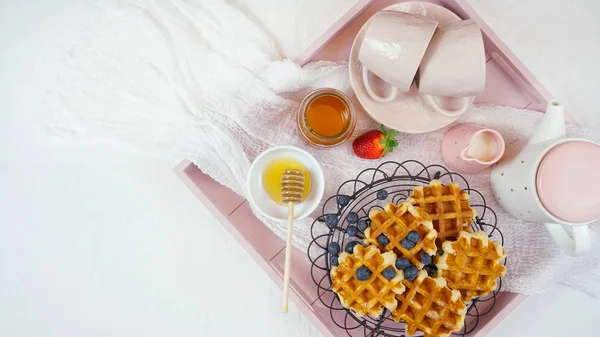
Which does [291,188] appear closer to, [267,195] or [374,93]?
[267,195]

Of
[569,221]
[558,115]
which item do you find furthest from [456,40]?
[569,221]

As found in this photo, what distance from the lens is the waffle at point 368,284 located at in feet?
2.77

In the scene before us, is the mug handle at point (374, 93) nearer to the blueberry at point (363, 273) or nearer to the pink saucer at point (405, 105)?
the pink saucer at point (405, 105)

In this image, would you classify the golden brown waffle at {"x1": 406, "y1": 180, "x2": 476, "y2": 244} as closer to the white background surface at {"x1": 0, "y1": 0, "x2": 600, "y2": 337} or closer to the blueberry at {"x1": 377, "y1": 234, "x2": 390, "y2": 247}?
the blueberry at {"x1": 377, "y1": 234, "x2": 390, "y2": 247}

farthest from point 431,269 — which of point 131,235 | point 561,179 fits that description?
point 131,235

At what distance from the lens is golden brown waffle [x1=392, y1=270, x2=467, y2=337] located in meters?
0.86

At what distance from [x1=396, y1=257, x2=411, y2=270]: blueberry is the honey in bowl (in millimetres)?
230

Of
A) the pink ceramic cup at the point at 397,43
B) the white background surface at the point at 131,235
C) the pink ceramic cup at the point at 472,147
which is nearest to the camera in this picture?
the pink ceramic cup at the point at 397,43

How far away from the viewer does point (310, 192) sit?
37.9 inches

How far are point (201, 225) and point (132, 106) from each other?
1.05 ft

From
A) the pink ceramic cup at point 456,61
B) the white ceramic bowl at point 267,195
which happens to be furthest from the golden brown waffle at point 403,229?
the pink ceramic cup at point 456,61

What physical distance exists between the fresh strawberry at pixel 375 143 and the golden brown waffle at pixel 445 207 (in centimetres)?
11

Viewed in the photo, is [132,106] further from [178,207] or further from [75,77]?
[178,207]

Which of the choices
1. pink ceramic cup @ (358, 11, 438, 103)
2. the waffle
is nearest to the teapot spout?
pink ceramic cup @ (358, 11, 438, 103)
